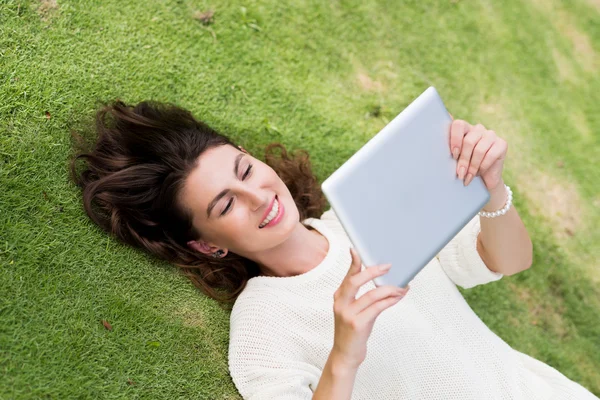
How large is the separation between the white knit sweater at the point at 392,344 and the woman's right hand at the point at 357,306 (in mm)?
446

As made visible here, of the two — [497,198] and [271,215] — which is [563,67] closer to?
[497,198]

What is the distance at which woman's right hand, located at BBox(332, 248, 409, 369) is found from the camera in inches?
81.7

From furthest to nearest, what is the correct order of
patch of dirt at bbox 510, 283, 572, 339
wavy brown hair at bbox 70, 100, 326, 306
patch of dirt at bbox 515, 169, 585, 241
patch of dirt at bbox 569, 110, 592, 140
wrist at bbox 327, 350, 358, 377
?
patch of dirt at bbox 569, 110, 592, 140 < patch of dirt at bbox 515, 169, 585, 241 < patch of dirt at bbox 510, 283, 572, 339 < wavy brown hair at bbox 70, 100, 326, 306 < wrist at bbox 327, 350, 358, 377

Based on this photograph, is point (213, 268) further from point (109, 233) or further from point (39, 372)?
point (39, 372)

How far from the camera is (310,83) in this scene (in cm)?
403

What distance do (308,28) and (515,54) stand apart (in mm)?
2193

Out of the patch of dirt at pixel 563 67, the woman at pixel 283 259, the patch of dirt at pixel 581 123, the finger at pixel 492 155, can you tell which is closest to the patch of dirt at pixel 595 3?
the patch of dirt at pixel 563 67

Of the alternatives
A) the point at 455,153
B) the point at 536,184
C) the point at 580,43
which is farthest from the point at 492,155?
the point at 580,43

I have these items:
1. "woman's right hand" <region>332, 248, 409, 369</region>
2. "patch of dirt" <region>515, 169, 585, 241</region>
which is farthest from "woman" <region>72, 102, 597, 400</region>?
"patch of dirt" <region>515, 169, 585, 241</region>

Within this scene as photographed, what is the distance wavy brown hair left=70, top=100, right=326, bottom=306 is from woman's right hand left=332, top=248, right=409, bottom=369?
40.0 inches

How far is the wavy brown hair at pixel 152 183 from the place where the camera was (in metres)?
2.80

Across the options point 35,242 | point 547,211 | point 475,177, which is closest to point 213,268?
point 35,242

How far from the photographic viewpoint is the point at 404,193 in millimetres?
2236

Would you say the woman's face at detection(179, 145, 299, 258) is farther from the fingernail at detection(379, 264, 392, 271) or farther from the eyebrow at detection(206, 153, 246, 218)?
the fingernail at detection(379, 264, 392, 271)
